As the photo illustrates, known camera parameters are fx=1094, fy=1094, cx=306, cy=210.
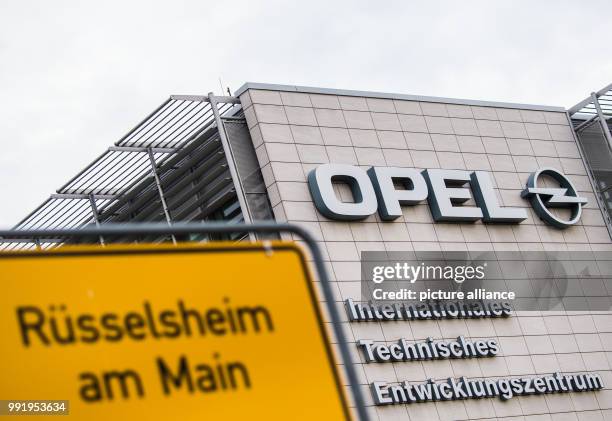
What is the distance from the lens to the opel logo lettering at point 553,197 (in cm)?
2888

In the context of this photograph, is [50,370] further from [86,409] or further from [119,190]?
[119,190]

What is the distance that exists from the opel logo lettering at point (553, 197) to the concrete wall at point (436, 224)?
→ 0.69 feet

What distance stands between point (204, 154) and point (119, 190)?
4013 mm

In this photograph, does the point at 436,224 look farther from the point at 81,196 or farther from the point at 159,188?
the point at 81,196

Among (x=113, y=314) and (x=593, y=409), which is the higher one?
(x=593, y=409)

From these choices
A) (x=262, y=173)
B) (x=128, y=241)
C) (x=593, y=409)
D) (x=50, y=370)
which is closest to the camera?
(x=50, y=370)

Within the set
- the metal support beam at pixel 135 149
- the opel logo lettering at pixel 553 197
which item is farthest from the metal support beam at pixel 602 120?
the metal support beam at pixel 135 149

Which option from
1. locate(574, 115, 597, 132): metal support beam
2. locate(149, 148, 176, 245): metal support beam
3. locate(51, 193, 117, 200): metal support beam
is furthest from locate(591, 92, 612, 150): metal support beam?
locate(51, 193, 117, 200): metal support beam

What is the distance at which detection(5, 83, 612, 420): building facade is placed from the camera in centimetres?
2489

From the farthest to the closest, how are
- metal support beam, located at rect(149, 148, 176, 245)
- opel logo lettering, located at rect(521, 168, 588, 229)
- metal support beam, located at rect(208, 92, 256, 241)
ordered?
opel logo lettering, located at rect(521, 168, 588, 229)
metal support beam, located at rect(149, 148, 176, 245)
metal support beam, located at rect(208, 92, 256, 241)

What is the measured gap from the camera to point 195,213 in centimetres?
2636

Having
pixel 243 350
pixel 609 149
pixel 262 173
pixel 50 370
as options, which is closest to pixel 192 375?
pixel 243 350

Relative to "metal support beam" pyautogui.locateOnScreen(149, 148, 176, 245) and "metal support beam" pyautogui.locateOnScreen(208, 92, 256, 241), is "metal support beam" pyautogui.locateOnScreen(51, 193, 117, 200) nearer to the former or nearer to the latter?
"metal support beam" pyautogui.locateOnScreen(149, 148, 176, 245)

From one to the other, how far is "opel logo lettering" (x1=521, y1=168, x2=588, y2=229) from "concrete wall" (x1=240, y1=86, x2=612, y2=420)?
209mm
